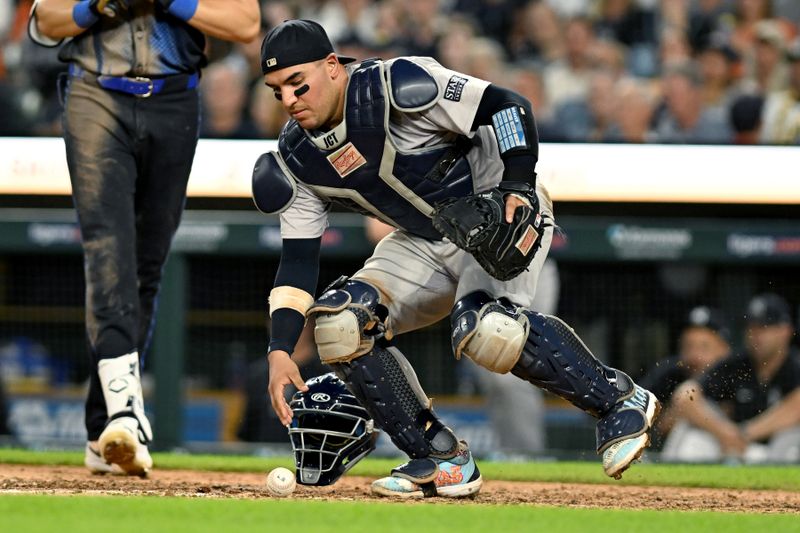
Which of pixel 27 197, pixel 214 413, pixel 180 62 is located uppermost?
pixel 180 62

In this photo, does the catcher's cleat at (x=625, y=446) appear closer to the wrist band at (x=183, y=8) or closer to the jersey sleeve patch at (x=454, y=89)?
the jersey sleeve patch at (x=454, y=89)

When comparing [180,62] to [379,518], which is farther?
[180,62]

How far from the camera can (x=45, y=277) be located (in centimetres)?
794

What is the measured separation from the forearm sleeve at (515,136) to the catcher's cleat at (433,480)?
0.99 m

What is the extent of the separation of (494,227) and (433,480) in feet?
3.10

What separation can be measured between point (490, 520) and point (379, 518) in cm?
29

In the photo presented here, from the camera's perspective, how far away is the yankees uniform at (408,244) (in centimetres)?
408

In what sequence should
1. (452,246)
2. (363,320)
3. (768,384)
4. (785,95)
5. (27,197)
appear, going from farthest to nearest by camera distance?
(785,95) → (27,197) → (768,384) → (452,246) → (363,320)

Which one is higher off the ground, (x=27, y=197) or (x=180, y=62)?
(x=180, y=62)

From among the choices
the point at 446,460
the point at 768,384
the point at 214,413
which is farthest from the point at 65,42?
the point at 768,384

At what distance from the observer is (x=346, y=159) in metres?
4.22

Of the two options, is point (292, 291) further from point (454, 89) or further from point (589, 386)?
point (589, 386)

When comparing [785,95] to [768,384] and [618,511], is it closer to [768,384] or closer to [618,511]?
[768,384]

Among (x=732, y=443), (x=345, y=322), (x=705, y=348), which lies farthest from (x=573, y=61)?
(x=345, y=322)
